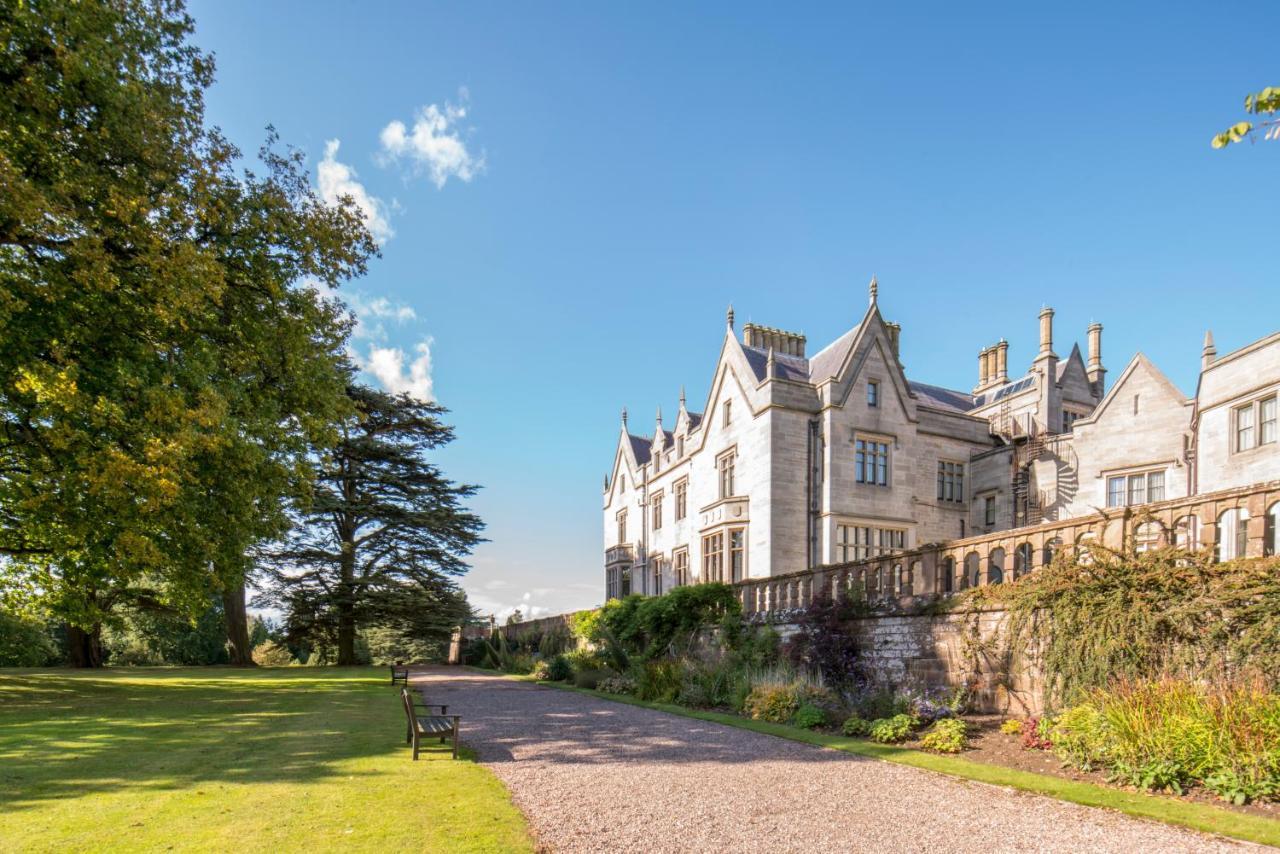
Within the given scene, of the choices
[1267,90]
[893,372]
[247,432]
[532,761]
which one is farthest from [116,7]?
[893,372]

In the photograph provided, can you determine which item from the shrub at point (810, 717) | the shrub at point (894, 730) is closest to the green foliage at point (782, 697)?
the shrub at point (810, 717)

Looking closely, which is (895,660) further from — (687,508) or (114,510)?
(687,508)

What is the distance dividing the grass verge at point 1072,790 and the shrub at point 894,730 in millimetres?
204

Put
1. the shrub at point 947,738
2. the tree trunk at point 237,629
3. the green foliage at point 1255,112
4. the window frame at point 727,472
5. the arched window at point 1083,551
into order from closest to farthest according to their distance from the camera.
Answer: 1. the green foliage at point 1255,112
2. the shrub at point 947,738
3. the arched window at point 1083,551
4. the window frame at point 727,472
5. the tree trunk at point 237,629

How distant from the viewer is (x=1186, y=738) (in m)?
7.14

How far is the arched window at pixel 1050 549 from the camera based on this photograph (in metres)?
10.6

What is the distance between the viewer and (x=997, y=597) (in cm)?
1088

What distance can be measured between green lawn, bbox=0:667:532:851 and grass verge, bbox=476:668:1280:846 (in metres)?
4.98

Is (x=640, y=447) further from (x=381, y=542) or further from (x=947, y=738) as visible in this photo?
(x=947, y=738)

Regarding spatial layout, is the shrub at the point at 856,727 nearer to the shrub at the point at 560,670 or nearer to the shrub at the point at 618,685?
the shrub at the point at 618,685

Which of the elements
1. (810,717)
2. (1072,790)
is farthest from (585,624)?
(1072,790)

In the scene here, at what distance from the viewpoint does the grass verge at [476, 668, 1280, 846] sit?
5949 mm

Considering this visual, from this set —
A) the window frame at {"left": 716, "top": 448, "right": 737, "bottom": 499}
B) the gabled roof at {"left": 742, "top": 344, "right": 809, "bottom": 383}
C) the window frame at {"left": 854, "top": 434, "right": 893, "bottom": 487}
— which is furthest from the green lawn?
the gabled roof at {"left": 742, "top": 344, "right": 809, "bottom": 383}

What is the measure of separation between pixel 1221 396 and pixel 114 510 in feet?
83.1
